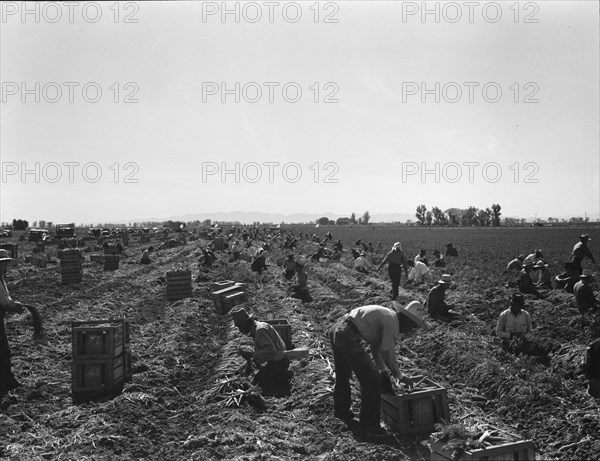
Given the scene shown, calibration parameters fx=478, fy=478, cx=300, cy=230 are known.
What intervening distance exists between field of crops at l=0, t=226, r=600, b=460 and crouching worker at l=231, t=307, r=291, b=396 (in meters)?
0.34

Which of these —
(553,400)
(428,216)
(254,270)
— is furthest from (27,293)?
(428,216)

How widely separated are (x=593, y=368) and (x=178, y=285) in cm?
1374

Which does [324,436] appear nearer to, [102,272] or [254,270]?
[254,270]

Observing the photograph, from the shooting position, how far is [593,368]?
771 cm

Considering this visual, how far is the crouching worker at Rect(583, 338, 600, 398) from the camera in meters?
7.62

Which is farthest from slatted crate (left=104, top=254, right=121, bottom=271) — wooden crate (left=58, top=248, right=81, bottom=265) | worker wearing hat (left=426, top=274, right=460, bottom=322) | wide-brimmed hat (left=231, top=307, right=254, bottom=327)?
wide-brimmed hat (left=231, top=307, right=254, bottom=327)

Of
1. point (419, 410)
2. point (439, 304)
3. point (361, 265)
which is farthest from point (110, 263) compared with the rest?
point (419, 410)

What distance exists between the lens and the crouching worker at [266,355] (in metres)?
8.59

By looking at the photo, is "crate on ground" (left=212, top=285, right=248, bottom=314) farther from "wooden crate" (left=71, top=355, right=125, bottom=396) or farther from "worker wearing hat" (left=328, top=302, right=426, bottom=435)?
"worker wearing hat" (left=328, top=302, right=426, bottom=435)

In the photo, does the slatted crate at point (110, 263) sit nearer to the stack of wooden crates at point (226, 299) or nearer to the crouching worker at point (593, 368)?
the stack of wooden crates at point (226, 299)

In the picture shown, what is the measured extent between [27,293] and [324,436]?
16553mm

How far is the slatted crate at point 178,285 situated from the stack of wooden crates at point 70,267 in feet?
22.5

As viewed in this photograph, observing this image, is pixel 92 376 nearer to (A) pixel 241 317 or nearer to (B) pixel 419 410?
(A) pixel 241 317

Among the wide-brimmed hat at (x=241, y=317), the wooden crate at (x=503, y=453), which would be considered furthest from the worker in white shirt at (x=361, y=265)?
the wooden crate at (x=503, y=453)
